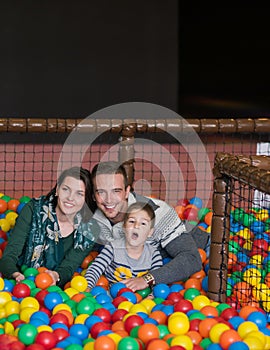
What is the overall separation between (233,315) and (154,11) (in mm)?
5300

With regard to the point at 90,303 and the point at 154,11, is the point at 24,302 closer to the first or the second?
the point at 90,303

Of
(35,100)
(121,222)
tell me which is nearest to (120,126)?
(121,222)

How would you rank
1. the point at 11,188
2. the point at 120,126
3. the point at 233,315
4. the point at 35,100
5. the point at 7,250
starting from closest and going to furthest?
1. the point at 233,315
2. the point at 7,250
3. the point at 120,126
4. the point at 11,188
5. the point at 35,100

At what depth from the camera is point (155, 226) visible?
269 cm

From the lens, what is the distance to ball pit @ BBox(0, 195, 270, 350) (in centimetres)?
196

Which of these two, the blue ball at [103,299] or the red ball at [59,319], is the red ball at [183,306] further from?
the red ball at [59,319]

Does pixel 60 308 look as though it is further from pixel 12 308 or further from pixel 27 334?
pixel 27 334

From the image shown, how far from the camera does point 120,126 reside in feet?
10.2

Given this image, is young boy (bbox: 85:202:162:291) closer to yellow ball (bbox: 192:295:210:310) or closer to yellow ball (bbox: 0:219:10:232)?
yellow ball (bbox: 192:295:210:310)

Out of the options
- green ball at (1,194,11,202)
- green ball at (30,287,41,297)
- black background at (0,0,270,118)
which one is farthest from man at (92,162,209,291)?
black background at (0,0,270,118)

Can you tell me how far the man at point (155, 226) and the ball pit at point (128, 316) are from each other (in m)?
0.05

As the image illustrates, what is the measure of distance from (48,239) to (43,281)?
23 centimetres

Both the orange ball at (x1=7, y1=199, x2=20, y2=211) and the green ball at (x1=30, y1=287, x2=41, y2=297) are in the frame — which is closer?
the green ball at (x1=30, y1=287, x2=41, y2=297)

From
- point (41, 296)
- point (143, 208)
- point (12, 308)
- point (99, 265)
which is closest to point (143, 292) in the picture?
point (99, 265)
